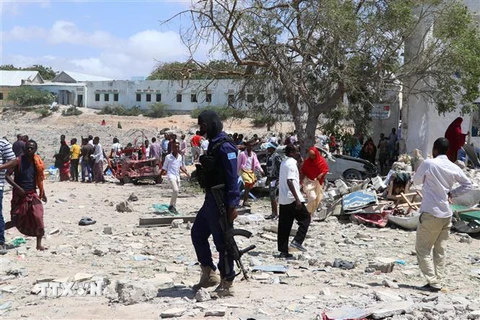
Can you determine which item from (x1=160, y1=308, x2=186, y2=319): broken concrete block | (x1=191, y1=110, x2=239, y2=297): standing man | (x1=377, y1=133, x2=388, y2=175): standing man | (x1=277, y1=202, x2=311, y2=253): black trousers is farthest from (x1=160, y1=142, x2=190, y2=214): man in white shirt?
(x1=377, y1=133, x2=388, y2=175): standing man

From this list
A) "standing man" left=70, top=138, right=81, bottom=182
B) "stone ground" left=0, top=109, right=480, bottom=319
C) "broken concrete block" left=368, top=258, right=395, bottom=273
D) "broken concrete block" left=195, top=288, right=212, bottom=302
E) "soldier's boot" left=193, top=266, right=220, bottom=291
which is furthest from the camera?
"standing man" left=70, top=138, right=81, bottom=182

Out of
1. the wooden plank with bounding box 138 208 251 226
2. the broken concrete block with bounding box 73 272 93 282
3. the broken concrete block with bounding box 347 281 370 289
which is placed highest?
the broken concrete block with bounding box 347 281 370 289

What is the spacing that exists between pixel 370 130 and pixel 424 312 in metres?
18.3

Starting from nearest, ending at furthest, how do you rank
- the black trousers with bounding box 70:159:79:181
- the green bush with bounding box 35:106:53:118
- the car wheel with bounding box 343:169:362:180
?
the car wheel with bounding box 343:169:362:180 → the black trousers with bounding box 70:159:79:181 → the green bush with bounding box 35:106:53:118

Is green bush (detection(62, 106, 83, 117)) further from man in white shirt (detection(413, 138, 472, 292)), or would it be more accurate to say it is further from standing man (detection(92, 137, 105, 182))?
man in white shirt (detection(413, 138, 472, 292))

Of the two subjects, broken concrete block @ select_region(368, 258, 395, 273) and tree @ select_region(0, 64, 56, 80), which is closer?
broken concrete block @ select_region(368, 258, 395, 273)

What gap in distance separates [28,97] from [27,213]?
62552mm

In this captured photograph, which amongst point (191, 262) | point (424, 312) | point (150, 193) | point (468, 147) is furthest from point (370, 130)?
point (424, 312)

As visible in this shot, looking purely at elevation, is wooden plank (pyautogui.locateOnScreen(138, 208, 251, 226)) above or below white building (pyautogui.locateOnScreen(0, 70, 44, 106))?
below

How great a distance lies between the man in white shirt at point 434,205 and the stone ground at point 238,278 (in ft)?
1.03

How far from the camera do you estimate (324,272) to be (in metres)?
7.63

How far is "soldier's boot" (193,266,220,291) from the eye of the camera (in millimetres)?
6430

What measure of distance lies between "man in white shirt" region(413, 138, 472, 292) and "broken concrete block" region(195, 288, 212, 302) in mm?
2314

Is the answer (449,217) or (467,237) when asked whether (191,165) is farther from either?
(449,217)
